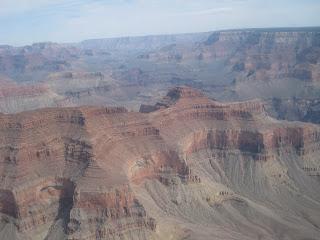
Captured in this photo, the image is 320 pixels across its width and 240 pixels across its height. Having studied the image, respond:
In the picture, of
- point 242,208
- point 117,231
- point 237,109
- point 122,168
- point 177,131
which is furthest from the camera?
point 237,109

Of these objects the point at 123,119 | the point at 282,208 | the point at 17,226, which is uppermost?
the point at 123,119

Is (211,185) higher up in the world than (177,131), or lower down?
lower down

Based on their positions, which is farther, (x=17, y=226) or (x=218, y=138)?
(x=218, y=138)

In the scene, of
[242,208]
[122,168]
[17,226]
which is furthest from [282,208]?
[17,226]

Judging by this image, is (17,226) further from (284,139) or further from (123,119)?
(284,139)

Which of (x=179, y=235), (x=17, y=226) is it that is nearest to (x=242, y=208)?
(x=179, y=235)

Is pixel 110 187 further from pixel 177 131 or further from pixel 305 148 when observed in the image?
pixel 305 148

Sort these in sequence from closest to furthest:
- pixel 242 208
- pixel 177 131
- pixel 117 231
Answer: pixel 117 231 → pixel 242 208 → pixel 177 131
